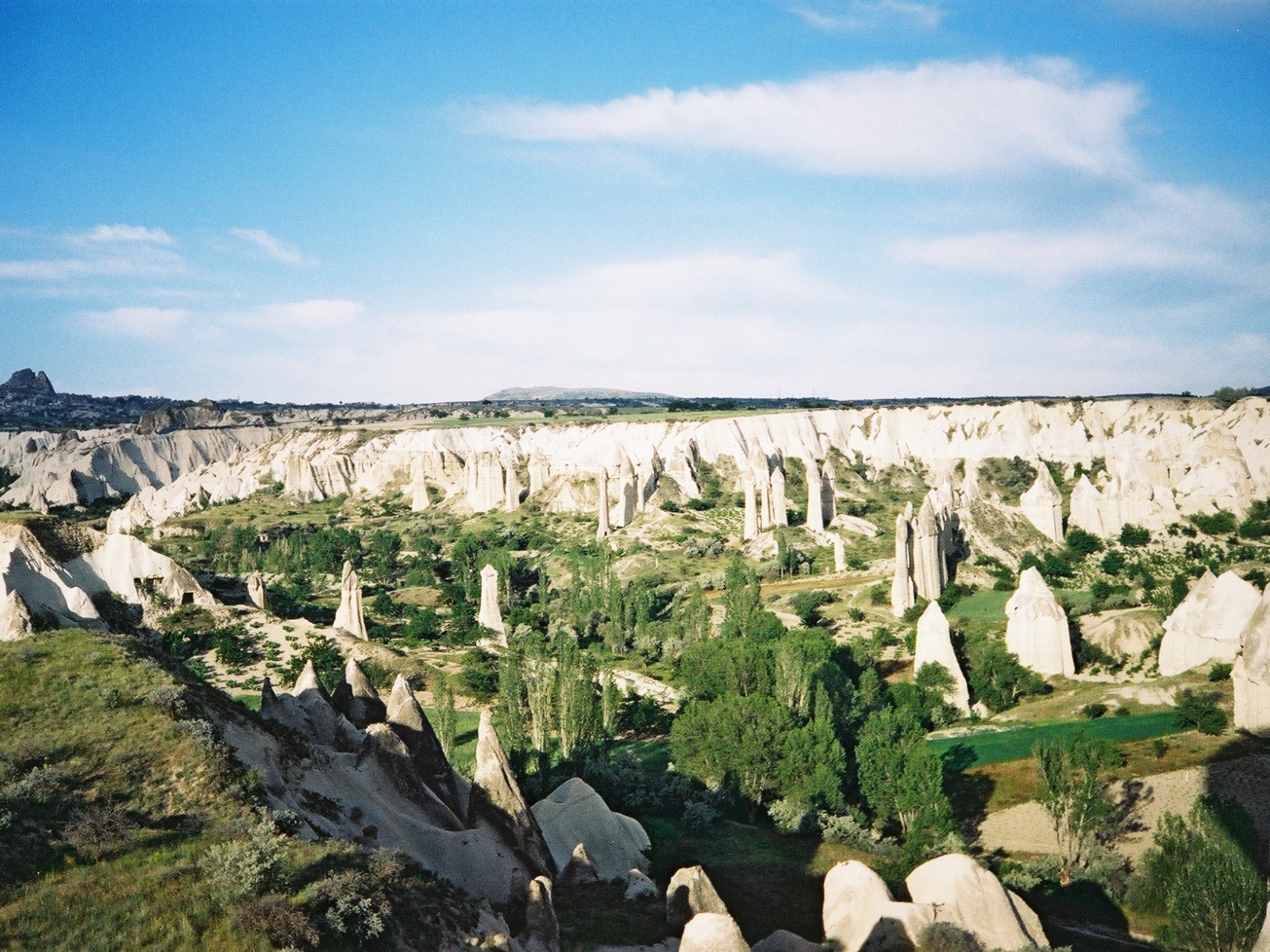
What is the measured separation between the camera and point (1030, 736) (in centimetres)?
4000

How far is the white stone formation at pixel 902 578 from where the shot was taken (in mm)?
59500

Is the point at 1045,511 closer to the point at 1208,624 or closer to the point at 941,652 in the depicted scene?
the point at 1208,624

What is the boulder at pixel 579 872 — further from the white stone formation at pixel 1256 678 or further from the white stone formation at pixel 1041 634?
the white stone formation at pixel 1041 634

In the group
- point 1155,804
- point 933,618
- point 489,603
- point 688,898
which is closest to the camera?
point 688,898

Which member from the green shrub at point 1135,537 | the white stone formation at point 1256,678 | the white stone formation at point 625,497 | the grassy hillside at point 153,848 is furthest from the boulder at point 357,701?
the white stone formation at point 625,497

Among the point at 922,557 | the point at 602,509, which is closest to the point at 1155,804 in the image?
the point at 922,557

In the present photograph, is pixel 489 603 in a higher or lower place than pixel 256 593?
lower

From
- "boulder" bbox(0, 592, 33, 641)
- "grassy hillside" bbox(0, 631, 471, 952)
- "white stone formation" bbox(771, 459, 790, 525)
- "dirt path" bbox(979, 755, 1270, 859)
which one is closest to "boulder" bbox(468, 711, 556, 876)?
"grassy hillside" bbox(0, 631, 471, 952)

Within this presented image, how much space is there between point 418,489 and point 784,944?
103343 mm

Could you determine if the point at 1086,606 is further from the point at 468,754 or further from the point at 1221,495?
the point at 468,754

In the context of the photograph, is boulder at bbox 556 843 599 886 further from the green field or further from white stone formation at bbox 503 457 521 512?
white stone formation at bbox 503 457 521 512

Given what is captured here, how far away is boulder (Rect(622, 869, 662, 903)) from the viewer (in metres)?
22.2

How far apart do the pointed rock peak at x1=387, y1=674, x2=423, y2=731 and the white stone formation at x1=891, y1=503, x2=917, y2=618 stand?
4014cm

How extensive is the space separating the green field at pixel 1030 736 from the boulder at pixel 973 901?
17.2m
